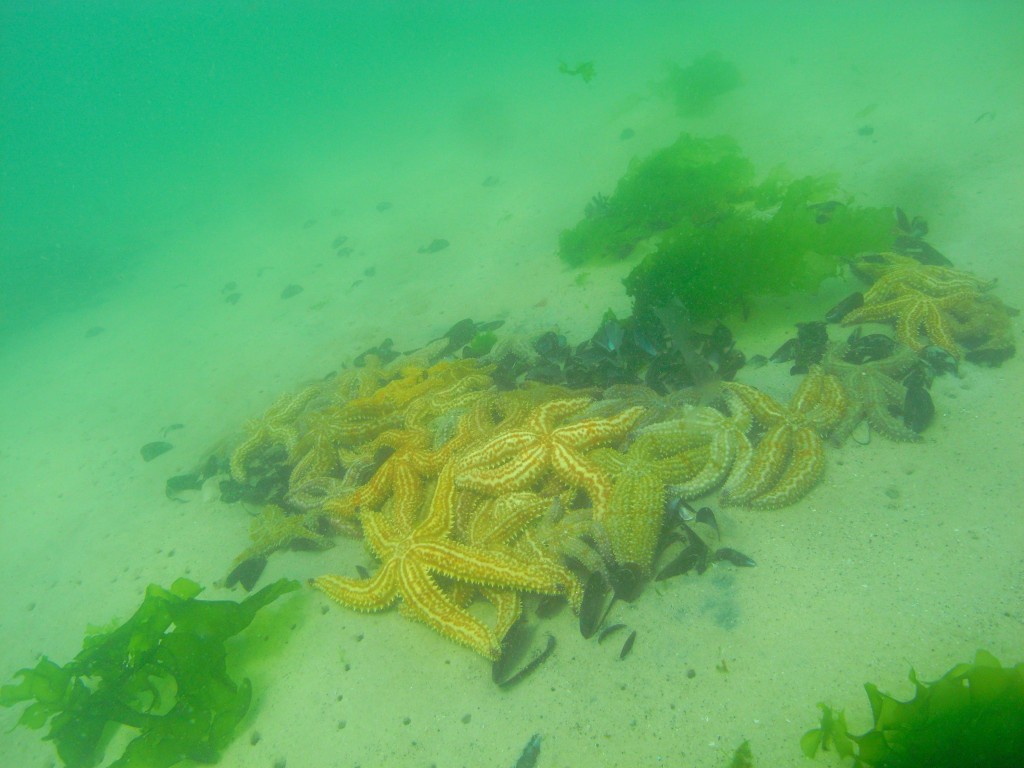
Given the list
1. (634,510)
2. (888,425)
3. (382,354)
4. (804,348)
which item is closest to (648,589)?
(634,510)

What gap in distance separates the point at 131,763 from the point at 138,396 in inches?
474

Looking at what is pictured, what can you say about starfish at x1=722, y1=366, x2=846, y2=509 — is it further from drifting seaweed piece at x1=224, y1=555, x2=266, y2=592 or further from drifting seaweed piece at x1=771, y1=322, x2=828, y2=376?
drifting seaweed piece at x1=224, y1=555, x2=266, y2=592

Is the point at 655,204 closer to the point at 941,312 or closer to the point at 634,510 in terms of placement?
the point at 941,312

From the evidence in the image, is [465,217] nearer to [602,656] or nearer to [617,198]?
[617,198]

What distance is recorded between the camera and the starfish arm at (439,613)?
3840 mm

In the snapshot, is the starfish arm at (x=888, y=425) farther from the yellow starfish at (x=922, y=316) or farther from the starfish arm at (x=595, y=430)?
the starfish arm at (x=595, y=430)

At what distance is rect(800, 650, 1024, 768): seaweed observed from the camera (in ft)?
8.57

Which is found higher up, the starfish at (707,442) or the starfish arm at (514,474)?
the starfish arm at (514,474)

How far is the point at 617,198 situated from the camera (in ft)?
38.0

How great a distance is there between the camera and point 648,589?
13.7ft

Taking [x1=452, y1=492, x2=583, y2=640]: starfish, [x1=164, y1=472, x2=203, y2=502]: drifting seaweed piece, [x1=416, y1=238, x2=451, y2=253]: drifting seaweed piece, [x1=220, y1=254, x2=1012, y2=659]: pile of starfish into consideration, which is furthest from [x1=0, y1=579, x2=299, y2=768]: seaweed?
[x1=416, y1=238, x2=451, y2=253]: drifting seaweed piece

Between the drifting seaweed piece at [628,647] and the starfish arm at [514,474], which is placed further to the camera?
the starfish arm at [514,474]

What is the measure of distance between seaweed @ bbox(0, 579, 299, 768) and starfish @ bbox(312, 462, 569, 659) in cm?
118

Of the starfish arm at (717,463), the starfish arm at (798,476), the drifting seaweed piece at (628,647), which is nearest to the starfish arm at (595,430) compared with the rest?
the starfish arm at (717,463)
